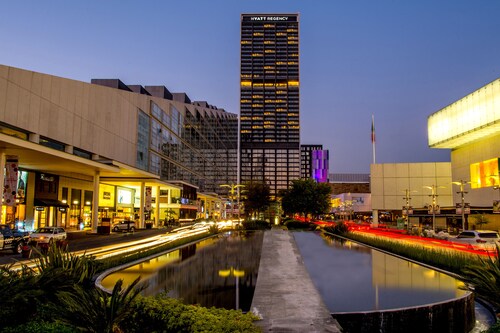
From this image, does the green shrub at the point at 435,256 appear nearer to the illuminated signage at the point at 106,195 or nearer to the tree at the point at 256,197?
the tree at the point at 256,197

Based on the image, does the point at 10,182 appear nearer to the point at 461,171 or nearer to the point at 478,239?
the point at 478,239

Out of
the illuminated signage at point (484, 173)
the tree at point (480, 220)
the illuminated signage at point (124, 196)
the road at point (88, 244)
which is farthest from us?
the illuminated signage at point (124, 196)

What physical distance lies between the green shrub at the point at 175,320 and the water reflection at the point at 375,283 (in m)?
5.01

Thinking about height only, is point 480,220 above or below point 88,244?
above

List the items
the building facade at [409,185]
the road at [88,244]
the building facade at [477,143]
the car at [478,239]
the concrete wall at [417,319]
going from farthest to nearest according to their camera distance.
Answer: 1. the building facade at [409,185]
2. the building facade at [477,143]
3. the car at [478,239]
4. the road at [88,244]
5. the concrete wall at [417,319]

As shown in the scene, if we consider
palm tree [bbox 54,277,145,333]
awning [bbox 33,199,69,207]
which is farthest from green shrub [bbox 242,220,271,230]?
palm tree [bbox 54,277,145,333]

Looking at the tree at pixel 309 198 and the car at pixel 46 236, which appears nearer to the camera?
the car at pixel 46 236

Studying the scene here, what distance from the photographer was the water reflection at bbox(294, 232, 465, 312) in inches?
534

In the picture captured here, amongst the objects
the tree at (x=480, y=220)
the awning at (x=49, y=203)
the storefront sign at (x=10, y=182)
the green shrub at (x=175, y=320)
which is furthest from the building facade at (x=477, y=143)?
the green shrub at (x=175, y=320)

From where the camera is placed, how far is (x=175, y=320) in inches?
332

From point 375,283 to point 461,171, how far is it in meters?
63.5

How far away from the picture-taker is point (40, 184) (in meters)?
53.9

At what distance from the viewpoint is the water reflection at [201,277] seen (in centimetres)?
1442

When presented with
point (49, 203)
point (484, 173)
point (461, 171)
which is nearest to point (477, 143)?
point (484, 173)
